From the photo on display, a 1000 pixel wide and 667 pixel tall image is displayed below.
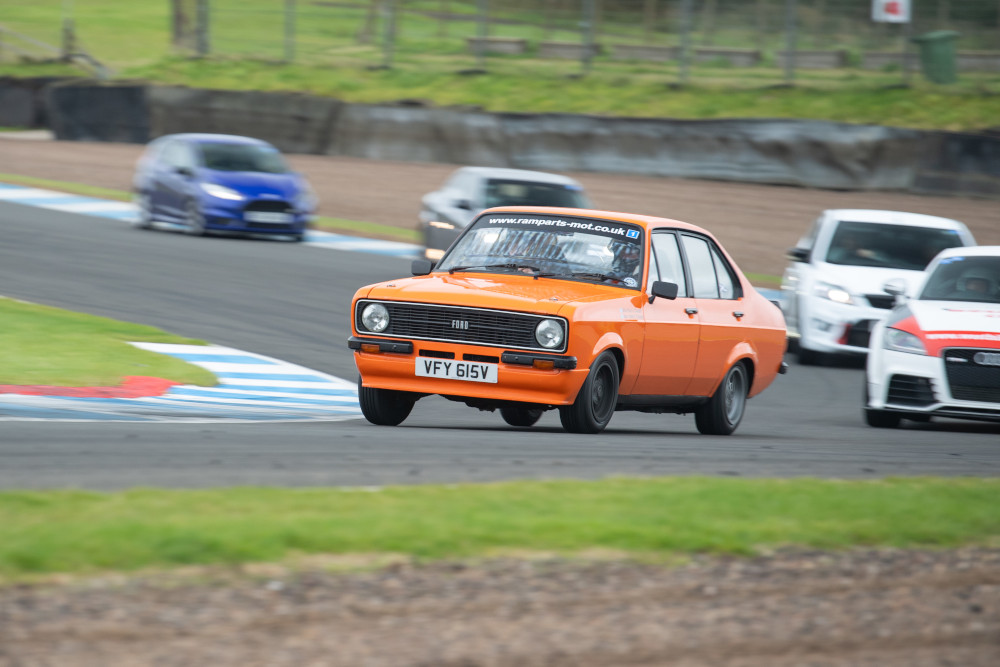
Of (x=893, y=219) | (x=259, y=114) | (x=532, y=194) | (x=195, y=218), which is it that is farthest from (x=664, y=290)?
(x=259, y=114)

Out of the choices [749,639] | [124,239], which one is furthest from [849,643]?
[124,239]

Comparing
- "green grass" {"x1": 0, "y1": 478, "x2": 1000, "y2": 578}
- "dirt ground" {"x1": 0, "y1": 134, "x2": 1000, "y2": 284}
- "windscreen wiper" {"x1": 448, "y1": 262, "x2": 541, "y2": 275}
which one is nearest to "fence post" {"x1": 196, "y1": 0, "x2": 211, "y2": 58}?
"dirt ground" {"x1": 0, "y1": 134, "x2": 1000, "y2": 284}

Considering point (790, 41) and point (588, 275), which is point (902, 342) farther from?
point (790, 41)

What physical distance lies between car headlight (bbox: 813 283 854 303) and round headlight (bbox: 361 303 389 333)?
7.15 meters

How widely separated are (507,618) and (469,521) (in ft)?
3.53

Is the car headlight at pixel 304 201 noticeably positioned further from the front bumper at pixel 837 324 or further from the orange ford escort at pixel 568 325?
the orange ford escort at pixel 568 325

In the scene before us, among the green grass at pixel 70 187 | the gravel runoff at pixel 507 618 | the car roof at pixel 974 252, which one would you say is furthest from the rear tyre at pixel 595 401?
the green grass at pixel 70 187

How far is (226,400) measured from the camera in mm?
10406

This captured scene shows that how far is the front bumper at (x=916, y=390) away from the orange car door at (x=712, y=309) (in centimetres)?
128

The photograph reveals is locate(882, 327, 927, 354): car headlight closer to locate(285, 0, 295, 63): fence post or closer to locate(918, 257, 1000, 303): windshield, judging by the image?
locate(918, 257, 1000, 303): windshield

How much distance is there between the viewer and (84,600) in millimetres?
4250

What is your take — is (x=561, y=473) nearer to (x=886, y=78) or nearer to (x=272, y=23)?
(x=886, y=78)

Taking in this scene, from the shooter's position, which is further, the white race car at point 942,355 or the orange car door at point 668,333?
the white race car at point 942,355

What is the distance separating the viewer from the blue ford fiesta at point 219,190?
71.7 feet
